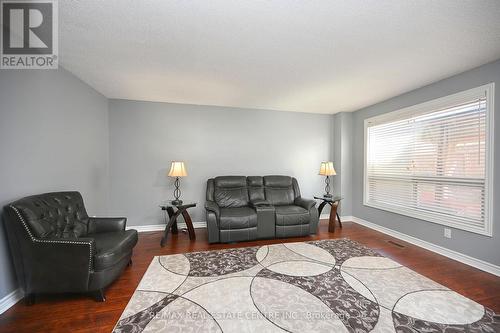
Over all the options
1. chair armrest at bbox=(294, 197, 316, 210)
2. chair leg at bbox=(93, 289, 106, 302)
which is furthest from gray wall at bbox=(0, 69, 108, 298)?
chair armrest at bbox=(294, 197, 316, 210)

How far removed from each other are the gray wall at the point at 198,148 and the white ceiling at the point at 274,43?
81 cm

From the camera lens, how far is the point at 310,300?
6.00 ft

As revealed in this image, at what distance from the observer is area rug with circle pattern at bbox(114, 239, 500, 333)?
61.3 inches

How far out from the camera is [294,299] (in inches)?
72.6

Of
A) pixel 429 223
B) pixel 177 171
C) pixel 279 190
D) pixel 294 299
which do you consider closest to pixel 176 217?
pixel 177 171

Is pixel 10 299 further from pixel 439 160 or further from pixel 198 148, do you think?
pixel 439 160

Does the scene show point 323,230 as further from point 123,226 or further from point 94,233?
point 94,233

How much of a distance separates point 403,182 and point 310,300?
2854mm

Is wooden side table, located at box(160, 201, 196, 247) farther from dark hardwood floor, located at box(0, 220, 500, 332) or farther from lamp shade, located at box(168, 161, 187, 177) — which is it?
lamp shade, located at box(168, 161, 187, 177)

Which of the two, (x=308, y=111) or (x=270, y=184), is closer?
(x=270, y=184)

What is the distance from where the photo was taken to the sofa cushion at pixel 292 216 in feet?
11.2

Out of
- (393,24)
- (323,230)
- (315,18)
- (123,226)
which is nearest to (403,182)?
(323,230)

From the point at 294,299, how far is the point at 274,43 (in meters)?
2.46

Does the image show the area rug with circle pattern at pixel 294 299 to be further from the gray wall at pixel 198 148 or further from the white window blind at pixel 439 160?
the gray wall at pixel 198 148
